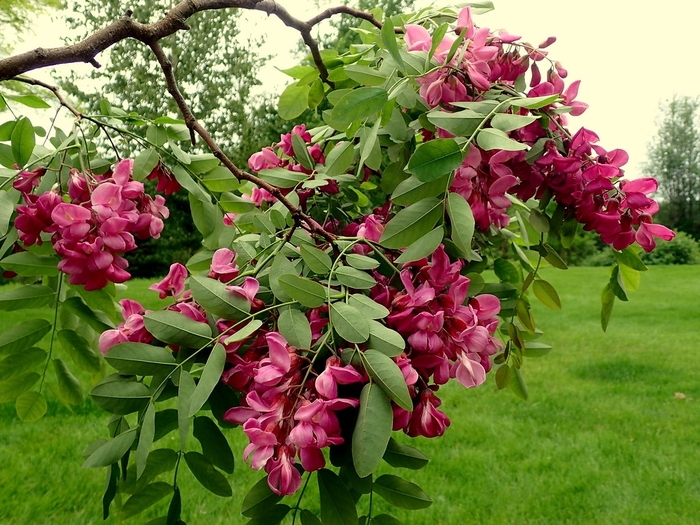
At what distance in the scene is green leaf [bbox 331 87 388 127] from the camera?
839 millimetres

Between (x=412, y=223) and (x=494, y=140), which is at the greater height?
(x=494, y=140)

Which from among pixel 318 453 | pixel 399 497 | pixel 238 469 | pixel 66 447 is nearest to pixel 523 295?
pixel 399 497

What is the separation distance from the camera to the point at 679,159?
28531mm

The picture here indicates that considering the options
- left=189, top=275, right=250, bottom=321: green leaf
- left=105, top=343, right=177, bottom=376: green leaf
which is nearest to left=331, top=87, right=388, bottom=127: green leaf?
left=189, top=275, right=250, bottom=321: green leaf

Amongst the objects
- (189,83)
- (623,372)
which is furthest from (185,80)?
(623,372)

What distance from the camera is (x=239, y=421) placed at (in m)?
0.71

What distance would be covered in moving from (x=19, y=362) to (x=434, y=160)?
0.85 m

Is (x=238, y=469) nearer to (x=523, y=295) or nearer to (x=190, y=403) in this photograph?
(x=523, y=295)

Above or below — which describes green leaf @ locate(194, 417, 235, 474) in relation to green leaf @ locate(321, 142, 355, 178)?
below

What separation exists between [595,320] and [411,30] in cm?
724

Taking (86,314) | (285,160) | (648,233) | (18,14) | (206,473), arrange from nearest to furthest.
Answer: (206,473), (648,233), (86,314), (285,160), (18,14)

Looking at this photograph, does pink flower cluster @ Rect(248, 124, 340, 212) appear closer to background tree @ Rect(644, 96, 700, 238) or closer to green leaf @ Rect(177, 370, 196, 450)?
green leaf @ Rect(177, 370, 196, 450)

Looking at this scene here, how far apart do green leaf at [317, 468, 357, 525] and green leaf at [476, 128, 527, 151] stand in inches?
17.7

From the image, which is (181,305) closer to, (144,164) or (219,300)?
(219,300)
